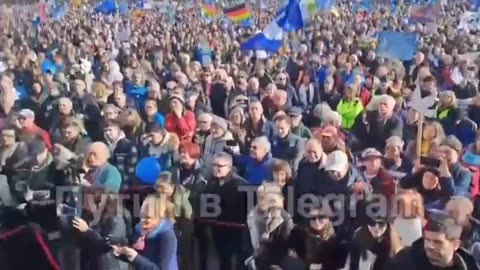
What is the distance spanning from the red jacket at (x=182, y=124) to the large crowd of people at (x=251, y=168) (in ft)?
0.05

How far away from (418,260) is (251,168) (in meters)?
1.13

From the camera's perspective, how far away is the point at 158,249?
4582 millimetres

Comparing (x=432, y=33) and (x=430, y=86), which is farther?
(x=432, y=33)

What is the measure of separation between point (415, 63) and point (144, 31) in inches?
120

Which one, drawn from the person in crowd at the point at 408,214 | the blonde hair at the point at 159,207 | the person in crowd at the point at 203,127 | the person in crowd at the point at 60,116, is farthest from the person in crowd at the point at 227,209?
the person in crowd at the point at 60,116

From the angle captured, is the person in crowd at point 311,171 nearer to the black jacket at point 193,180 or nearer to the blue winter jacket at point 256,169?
the blue winter jacket at point 256,169

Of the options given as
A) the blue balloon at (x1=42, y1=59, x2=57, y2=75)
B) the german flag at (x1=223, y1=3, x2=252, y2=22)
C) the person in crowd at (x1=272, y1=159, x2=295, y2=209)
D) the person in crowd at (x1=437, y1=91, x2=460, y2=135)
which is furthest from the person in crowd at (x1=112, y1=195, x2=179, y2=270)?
the german flag at (x1=223, y1=3, x2=252, y2=22)

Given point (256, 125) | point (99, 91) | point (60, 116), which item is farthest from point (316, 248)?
point (99, 91)

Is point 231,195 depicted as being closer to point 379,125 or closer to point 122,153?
point 122,153

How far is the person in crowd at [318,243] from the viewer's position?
434cm

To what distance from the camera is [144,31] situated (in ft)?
29.3

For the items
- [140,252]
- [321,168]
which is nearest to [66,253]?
[140,252]

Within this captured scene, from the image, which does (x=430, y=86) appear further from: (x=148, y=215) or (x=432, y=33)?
(x=148, y=215)

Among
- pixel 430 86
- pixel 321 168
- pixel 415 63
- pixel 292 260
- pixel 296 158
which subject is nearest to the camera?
pixel 292 260
